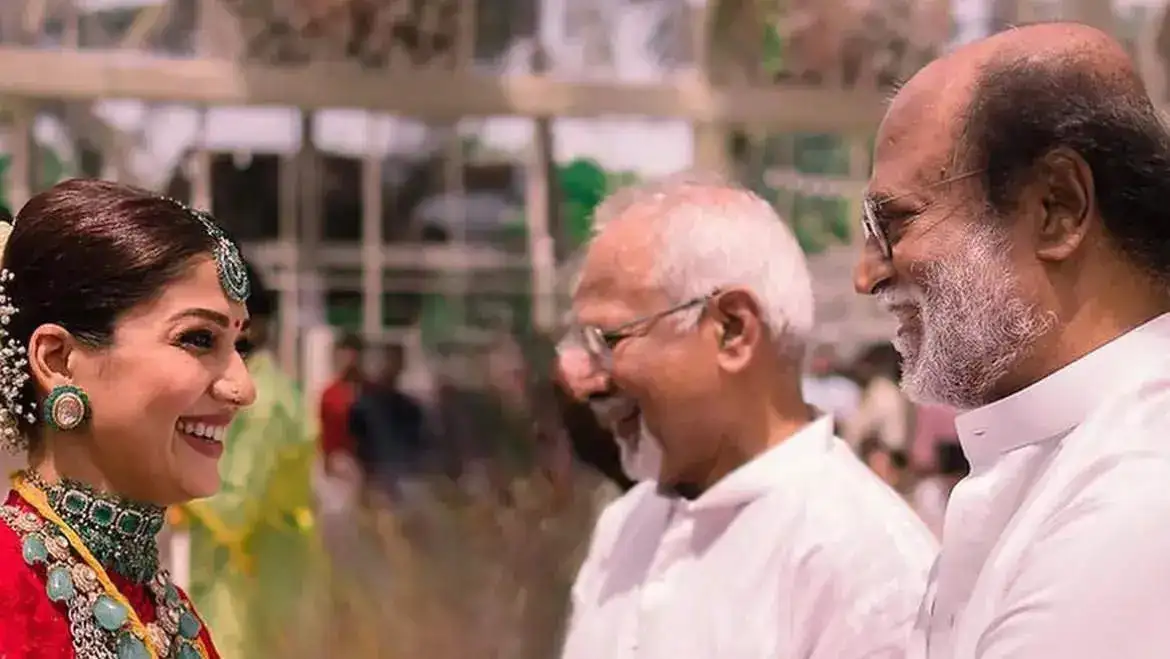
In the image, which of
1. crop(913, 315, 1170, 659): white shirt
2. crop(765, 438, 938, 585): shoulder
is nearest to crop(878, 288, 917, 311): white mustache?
crop(913, 315, 1170, 659): white shirt

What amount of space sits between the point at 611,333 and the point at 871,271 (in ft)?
1.93

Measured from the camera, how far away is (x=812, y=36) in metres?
3.38

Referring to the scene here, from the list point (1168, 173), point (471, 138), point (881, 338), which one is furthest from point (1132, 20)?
point (1168, 173)

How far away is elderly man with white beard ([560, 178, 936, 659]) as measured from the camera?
6.33 ft

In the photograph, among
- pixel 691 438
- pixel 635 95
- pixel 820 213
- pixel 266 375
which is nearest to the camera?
pixel 691 438

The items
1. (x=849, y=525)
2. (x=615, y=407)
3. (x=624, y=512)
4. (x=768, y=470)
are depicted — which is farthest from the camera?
(x=624, y=512)

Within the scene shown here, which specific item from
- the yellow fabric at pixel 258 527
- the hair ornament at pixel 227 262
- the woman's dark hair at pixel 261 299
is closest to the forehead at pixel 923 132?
the hair ornament at pixel 227 262

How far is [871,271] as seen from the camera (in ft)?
5.15

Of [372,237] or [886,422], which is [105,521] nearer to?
[372,237]

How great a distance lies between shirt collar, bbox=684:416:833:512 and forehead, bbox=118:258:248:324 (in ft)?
2.52

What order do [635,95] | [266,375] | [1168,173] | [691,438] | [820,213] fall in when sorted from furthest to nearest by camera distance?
1. [820,213]
2. [635,95]
3. [266,375]
4. [691,438]
5. [1168,173]

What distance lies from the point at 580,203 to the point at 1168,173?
2.15 meters

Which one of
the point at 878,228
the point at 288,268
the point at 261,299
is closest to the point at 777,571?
the point at 878,228

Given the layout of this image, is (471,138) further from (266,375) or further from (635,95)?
(266,375)
